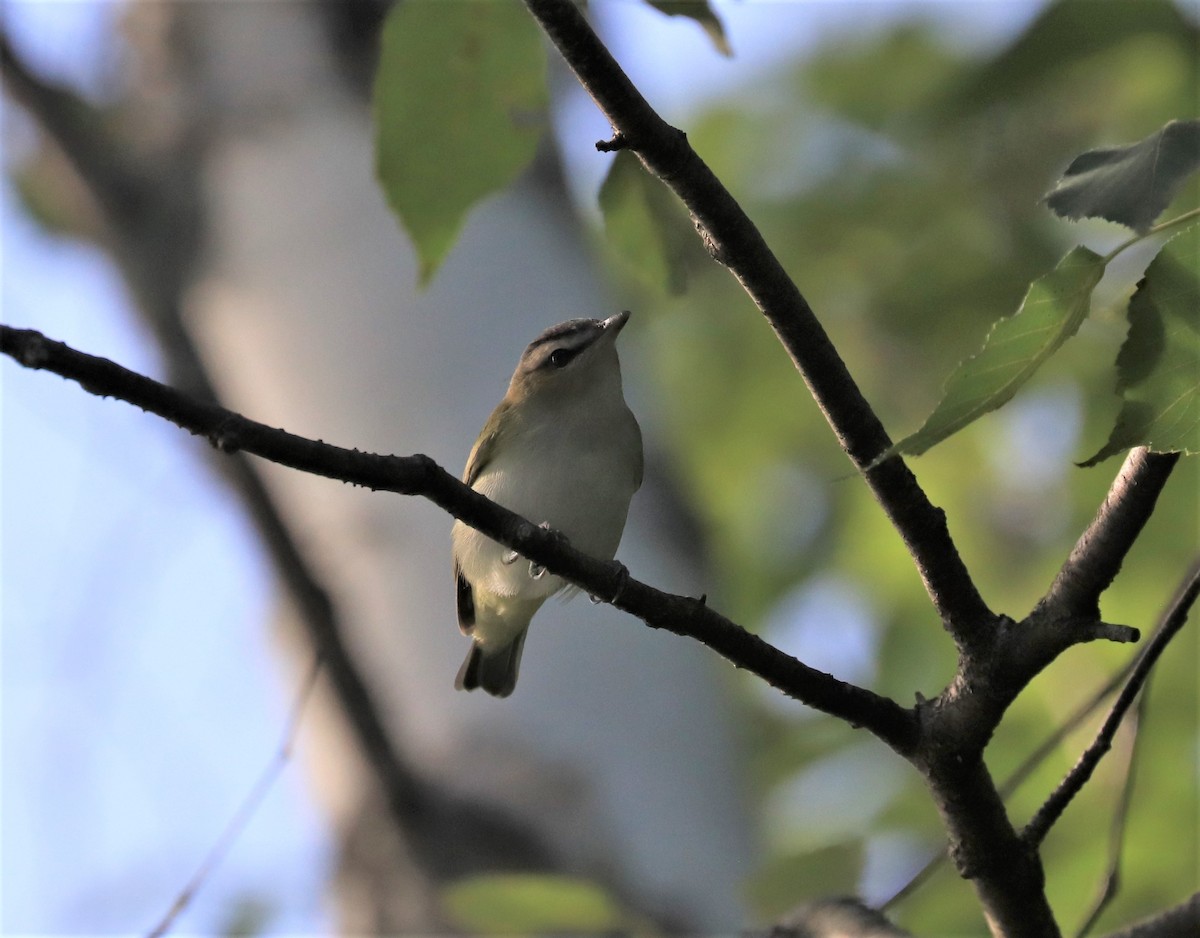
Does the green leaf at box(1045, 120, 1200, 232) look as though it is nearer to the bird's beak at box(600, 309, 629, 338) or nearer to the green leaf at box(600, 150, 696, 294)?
the green leaf at box(600, 150, 696, 294)

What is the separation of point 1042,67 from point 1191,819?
2.13m

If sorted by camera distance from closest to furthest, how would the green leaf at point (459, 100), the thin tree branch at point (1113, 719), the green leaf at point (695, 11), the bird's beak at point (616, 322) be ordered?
the thin tree branch at point (1113, 719)
the green leaf at point (695, 11)
the green leaf at point (459, 100)
the bird's beak at point (616, 322)

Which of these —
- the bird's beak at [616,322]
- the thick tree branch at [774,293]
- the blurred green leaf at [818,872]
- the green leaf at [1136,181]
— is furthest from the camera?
the bird's beak at [616,322]

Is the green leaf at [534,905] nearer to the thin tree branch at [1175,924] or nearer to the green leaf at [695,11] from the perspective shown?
the thin tree branch at [1175,924]

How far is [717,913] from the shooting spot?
3.70 m

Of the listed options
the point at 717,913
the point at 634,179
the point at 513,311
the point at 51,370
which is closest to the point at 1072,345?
the point at 513,311

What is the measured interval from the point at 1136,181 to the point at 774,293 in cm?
48

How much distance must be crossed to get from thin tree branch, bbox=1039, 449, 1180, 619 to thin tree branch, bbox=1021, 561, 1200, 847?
0.50 ft

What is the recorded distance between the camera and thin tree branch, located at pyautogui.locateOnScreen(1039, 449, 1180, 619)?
60.9 inches

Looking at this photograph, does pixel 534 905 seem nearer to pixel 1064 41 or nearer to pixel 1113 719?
pixel 1113 719

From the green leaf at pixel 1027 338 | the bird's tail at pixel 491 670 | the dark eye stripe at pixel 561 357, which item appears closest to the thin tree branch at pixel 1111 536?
the green leaf at pixel 1027 338

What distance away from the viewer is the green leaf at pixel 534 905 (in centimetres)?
268

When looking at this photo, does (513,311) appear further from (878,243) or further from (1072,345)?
(1072,345)

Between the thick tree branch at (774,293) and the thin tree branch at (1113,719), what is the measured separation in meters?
0.23
